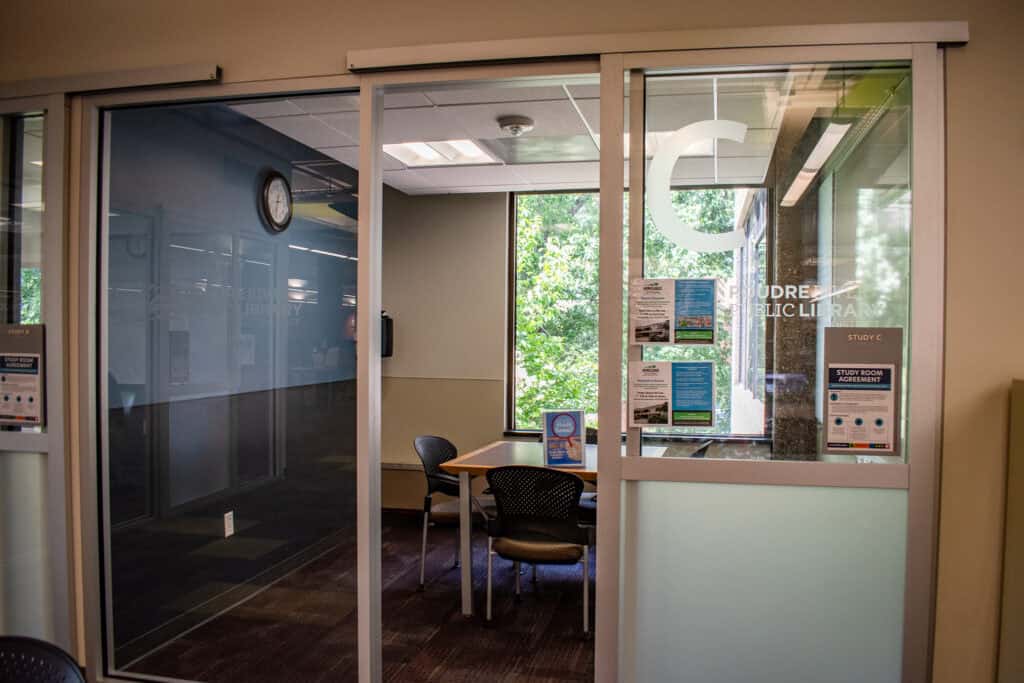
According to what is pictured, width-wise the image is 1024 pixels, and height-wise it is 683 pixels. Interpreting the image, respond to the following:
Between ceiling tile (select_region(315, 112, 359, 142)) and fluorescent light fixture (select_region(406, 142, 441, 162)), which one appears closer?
ceiling tile (select_region(315, 112, 359, 142))

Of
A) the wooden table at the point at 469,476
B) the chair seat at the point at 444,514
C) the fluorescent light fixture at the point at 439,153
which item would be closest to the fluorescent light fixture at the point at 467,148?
the fluorescent light fixture at the point at 439,153

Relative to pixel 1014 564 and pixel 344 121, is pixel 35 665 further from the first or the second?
pixel 344 121

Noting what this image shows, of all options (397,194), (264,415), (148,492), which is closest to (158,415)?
(148,492)

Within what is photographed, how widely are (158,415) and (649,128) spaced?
2.76m

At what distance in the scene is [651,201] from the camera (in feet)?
8.40

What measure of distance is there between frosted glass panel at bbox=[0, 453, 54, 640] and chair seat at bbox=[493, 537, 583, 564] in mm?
2145

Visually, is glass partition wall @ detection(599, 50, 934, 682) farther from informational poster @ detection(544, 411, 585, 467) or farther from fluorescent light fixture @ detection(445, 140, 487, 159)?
fluorescent light fixture @ detection(445, 140, 487, 159)

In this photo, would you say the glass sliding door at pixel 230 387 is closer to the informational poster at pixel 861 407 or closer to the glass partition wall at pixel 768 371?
the glass partition wall at pixel 768 371

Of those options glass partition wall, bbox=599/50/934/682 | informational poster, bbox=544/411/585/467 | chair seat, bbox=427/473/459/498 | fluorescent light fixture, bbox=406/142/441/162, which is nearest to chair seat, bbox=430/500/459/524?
chair seat, bbox=427/473/459/498

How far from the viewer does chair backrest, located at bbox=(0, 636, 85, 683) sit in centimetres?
154

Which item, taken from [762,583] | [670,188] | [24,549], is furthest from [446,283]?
[762,583]

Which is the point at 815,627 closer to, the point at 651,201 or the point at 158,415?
the point at 651,201

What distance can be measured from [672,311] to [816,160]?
→ 707mm

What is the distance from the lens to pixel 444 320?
6.95m
